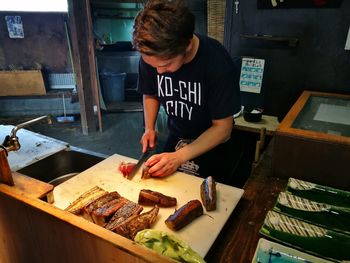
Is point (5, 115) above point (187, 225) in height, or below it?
below

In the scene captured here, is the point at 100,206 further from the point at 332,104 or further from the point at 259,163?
the point at 332,104

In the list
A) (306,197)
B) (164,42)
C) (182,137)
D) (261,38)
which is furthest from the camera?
(261,38)

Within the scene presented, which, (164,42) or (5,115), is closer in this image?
(164,42)

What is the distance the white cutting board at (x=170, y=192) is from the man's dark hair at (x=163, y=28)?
25.7 inches

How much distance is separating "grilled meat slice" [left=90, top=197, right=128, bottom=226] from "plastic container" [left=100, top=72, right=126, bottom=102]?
4999 millimetres

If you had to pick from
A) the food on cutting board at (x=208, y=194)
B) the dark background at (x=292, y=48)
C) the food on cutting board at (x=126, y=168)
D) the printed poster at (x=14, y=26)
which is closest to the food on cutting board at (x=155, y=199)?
the food on cutting board at (x=208, y=194)

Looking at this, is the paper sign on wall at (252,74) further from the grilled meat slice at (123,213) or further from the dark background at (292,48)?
the grilled meat slice at (123,213)

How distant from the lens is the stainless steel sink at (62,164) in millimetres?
1682

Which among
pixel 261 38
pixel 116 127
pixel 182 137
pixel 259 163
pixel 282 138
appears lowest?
pixel 116 127

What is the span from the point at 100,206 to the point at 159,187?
328 mm

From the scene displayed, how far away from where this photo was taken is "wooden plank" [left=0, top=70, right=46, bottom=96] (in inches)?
203

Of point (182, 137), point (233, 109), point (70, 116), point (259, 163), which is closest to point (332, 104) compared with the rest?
point (259, 163)

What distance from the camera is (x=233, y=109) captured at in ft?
5.03

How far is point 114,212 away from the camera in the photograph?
1187mm
